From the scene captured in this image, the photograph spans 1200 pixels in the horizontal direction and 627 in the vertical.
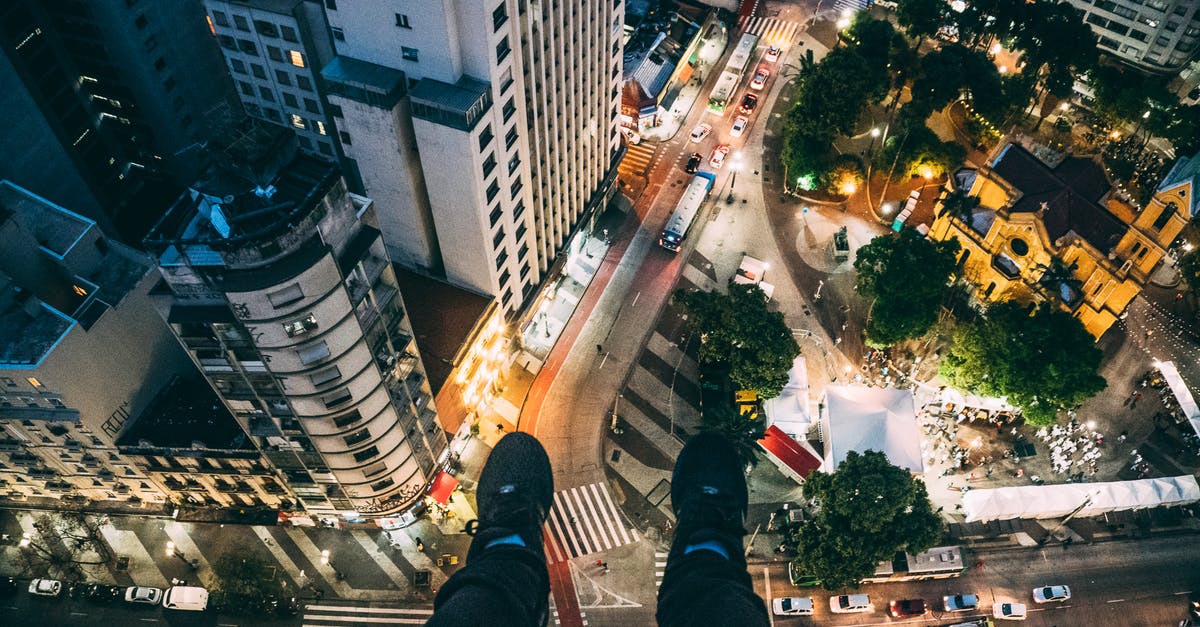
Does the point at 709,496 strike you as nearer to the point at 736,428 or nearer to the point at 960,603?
the point at 736,428

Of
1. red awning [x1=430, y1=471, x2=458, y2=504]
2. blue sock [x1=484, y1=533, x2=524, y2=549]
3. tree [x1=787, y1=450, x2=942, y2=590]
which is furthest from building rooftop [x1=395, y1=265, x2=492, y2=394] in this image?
tree [x1=787, y1=450, x2=942, y2=590]

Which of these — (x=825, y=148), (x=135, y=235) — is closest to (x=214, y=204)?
(x=135, y=235)

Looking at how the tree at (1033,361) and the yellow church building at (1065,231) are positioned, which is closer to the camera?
the tree at (1033,361)

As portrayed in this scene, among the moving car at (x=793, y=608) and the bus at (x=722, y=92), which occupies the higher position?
the bus at (x=722, y=92)

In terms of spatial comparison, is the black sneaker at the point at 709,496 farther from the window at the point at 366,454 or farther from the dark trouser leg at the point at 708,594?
the window at the point at 366,454

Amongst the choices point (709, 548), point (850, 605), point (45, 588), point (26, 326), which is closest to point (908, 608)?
point (850, 605)

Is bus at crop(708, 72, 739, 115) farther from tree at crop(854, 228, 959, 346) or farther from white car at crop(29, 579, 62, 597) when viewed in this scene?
white car at crop(29, 579, 62, 597)

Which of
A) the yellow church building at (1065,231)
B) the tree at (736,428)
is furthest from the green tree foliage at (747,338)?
the yellow church building at (1065,231)

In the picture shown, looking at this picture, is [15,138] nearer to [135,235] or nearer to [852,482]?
[135,235]
